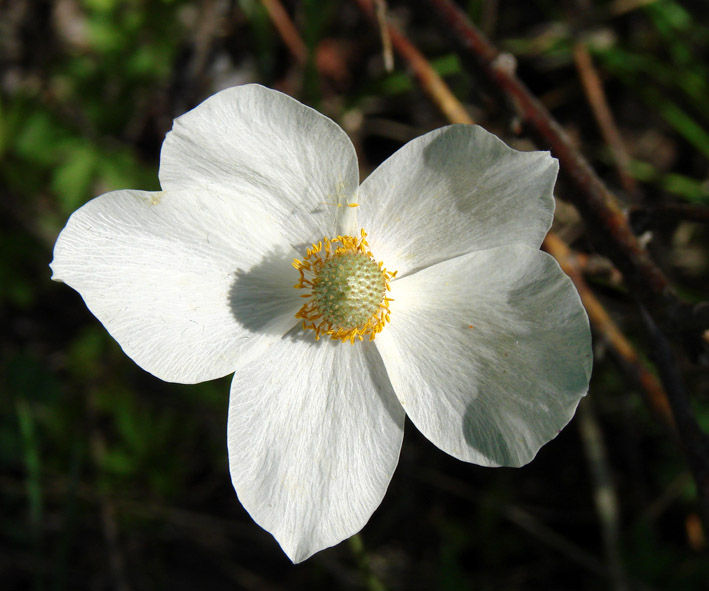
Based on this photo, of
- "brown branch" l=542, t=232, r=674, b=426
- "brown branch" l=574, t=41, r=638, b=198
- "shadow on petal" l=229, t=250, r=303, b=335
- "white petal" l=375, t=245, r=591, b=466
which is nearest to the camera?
"white petal" l=375, t=245, r=591, b=466

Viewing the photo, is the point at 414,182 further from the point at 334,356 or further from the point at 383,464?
the point at 383,464

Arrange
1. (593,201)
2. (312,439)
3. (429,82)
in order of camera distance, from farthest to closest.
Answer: (429,82) → (593,201) → (312,439)

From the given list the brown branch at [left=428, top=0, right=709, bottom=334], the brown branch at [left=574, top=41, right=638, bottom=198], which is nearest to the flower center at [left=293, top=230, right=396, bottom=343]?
the brown branch at [left=428, top=0, right=709, bottom=334]

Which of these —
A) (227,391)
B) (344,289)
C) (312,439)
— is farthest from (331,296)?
(227,391)

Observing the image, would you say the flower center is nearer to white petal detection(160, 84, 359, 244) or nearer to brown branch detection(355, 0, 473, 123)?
white petal detection(160, 84, 359, 244)

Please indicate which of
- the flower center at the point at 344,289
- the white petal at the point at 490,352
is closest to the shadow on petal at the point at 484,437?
the white petal at the point at 490,352

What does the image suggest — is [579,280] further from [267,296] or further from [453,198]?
[267,296]

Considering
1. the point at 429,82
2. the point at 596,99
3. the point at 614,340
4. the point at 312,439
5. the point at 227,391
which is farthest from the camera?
the point at 596,99
